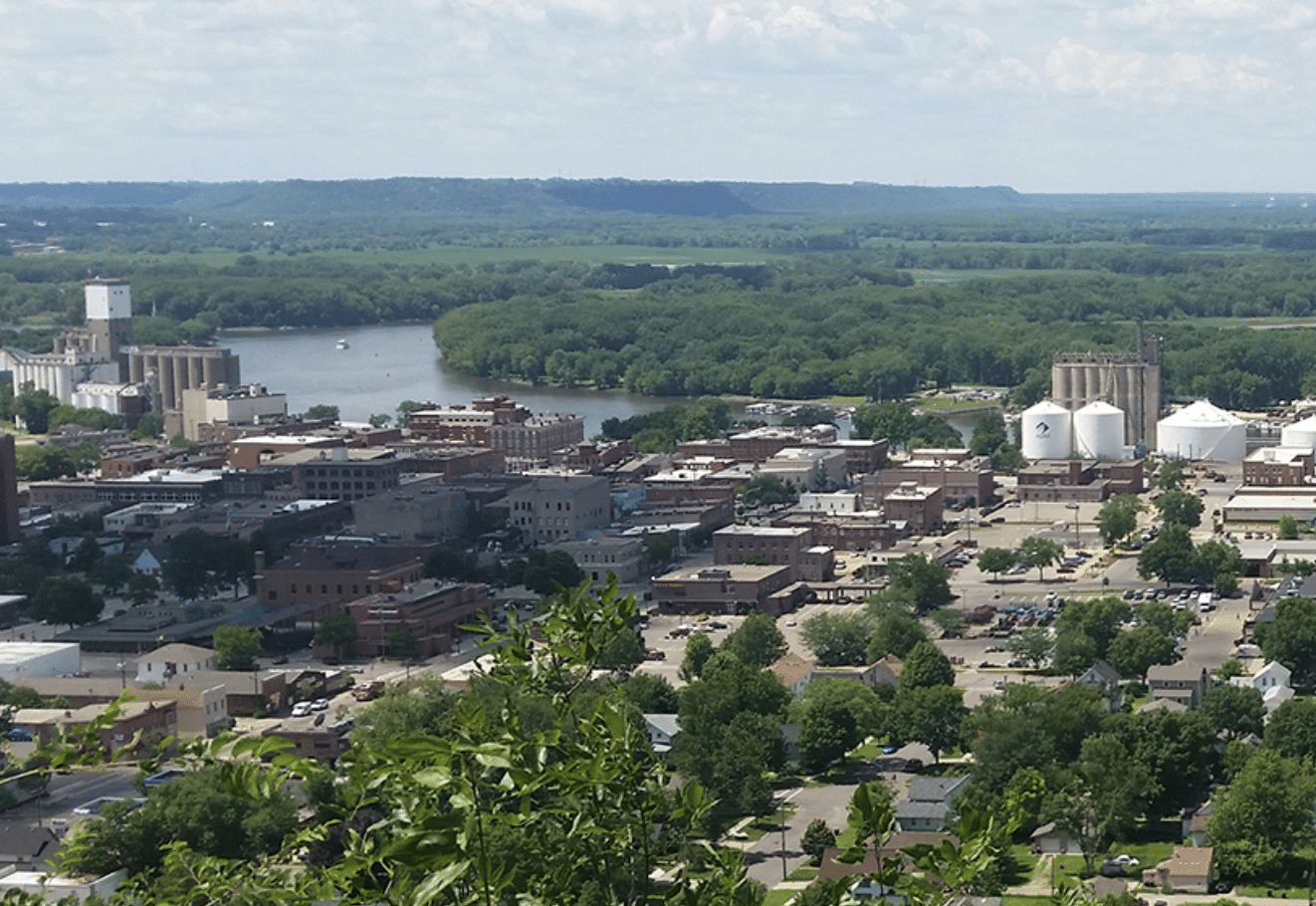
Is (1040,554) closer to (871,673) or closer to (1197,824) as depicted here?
(871,673)

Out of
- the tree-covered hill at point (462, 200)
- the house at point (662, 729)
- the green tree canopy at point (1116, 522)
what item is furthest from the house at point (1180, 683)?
the tree-covered hill at point (462, 200)

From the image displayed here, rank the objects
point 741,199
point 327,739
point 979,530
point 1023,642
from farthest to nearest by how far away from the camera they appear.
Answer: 1. point 741,199
2. point 979,530
3. point 1023,642
4. point 327,739

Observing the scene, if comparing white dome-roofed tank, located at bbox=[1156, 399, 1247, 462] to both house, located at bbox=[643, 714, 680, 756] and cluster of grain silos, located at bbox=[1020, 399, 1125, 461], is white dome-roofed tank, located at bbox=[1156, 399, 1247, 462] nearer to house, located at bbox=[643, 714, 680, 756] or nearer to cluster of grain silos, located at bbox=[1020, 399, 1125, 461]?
cluster of grain silos, located at bbox=[1020, 399, 1125, 461]

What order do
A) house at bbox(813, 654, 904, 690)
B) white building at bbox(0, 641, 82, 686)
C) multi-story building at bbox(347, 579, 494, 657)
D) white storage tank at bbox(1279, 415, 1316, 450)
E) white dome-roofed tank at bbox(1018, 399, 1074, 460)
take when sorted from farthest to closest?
1. white dome-roofed tank at bbox(1018, 399, 1074, 460)
2. white storage tank at bbox(1279, 415, 1316, 450)
3. multi-story building at bbox(347, 579, 494, 657)
4. white building at bbox(0, 641, 82, 686)
5. house at bbox(813, 654, 904, 690)

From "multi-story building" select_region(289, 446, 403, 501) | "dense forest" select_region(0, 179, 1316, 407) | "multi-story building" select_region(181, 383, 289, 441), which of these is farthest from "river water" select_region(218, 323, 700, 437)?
"multi-story building" select_region(289, 446, 403, 501)

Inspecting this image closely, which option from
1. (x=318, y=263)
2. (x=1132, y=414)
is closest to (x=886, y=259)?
(x=318, y=263)

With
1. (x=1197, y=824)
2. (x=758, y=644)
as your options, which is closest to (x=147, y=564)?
(x=758, y=644)

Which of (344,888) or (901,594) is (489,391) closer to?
(901,594)
